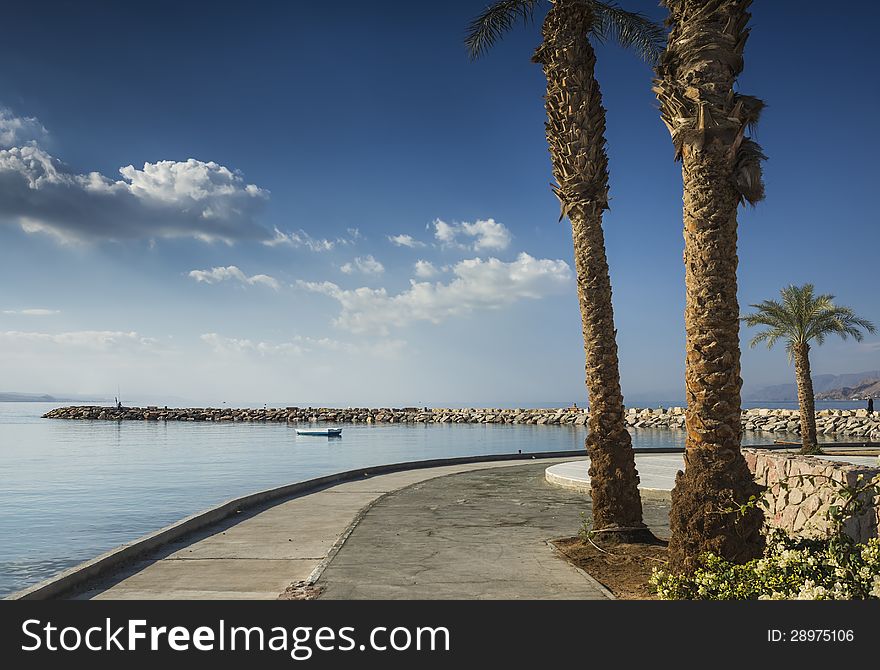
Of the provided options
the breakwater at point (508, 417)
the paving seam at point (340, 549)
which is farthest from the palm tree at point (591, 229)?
the breakwater at point (508, 417)

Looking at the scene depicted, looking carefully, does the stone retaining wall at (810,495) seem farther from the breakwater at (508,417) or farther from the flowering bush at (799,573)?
the breakwater at (508,417)

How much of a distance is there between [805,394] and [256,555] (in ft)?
103

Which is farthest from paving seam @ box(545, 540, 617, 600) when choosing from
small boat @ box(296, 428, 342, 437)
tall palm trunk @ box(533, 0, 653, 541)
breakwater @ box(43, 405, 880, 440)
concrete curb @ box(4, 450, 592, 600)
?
small boat @ box(296, 428, 342, 437)

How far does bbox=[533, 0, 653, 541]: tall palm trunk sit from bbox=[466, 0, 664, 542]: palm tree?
2 cm

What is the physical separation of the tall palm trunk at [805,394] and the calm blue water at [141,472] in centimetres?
1764

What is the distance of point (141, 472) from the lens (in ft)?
119

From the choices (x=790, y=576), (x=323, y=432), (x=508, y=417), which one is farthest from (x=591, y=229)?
(x=508, y=417)

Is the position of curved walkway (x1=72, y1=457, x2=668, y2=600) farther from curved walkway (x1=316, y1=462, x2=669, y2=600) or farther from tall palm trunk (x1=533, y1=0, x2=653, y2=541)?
tall palm trunk (x1=533, y1=0, x2=653, y2=541)

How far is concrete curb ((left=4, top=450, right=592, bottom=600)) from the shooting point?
25.3 feet

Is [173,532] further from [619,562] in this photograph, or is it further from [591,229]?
[591,229]
